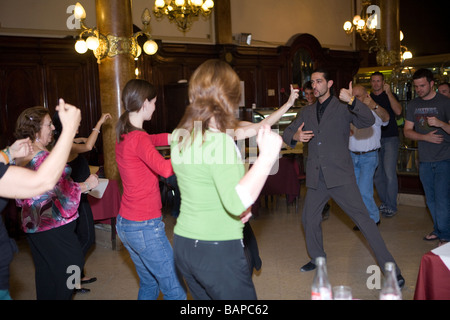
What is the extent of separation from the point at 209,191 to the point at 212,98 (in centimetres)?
37

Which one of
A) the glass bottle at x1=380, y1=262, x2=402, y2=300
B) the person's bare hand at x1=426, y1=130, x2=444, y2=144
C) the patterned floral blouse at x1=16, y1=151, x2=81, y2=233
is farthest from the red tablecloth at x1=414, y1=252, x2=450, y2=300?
the person's bare hand at x1=426, y1=130, x2=444, y2=144

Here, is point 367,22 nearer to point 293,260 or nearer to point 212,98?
point 293,260

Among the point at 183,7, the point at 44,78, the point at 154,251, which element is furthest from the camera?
the point at 44,78

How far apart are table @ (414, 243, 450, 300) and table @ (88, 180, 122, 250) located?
367cm

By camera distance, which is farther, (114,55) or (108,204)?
(114,55)

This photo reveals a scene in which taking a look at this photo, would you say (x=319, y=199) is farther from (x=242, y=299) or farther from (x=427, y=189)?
(x=242, y=299)

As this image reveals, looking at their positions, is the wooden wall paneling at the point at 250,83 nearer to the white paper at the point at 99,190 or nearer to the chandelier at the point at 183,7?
the chandelier at the point at 183,7

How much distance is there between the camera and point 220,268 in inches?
70.1

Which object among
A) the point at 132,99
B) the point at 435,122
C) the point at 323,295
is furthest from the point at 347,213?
the point at 323,295

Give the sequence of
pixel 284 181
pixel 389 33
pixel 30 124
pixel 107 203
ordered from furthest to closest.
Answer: pixel 389 33 → pixel 284 181 → pixel 107 203 → pixel 30 124

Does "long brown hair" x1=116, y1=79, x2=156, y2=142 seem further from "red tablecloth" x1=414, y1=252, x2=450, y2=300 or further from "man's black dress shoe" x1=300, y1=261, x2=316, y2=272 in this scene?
"man's black dress shoe" x1=300, y1=261, x2=316, y2=272

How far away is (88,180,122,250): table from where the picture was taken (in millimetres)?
5086

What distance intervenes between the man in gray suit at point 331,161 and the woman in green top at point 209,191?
199cm
